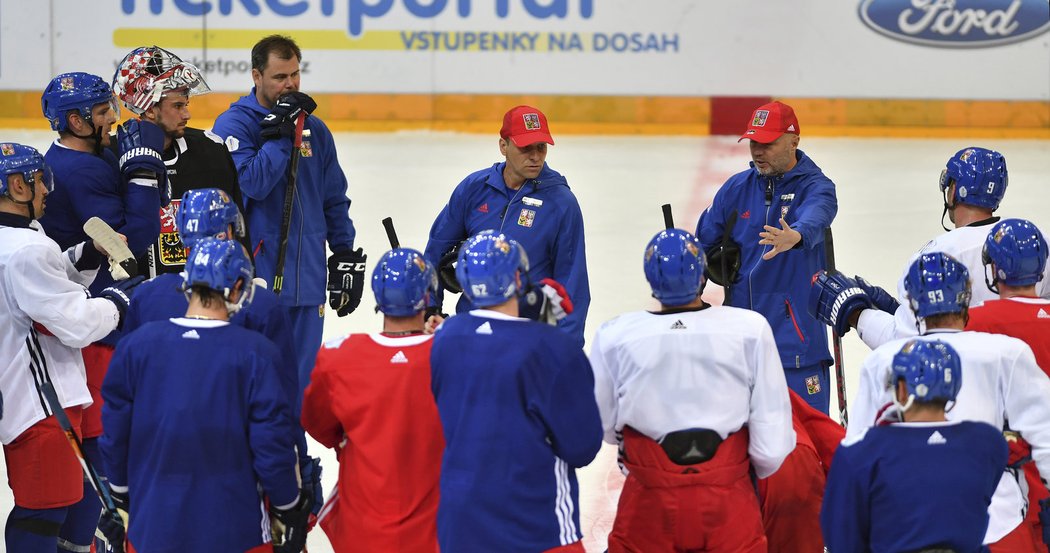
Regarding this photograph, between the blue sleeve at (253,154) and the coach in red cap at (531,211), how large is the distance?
2.32 feet

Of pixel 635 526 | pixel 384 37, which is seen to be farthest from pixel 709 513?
pixel 384 37

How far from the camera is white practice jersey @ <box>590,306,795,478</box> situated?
3547mm

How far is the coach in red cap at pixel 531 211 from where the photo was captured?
5160 mm

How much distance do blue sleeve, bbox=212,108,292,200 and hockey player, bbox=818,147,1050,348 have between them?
2.34 meters

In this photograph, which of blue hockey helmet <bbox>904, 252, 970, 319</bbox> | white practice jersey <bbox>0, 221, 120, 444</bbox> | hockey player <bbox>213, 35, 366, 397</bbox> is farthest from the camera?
hockey player <bbox>213, 35, 366, 397</bbox>

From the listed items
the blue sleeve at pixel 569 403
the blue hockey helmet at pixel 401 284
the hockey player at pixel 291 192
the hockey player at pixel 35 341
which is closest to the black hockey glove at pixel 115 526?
the hockey player at pixel 35 341

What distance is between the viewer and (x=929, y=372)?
311cm

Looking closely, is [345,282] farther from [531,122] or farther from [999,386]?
[999,386]

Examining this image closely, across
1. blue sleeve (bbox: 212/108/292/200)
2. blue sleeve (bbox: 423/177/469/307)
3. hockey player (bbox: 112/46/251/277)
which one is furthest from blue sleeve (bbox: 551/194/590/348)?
hockey player (bbox: 112/46/251/277)

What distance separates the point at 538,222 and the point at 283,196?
1.14m

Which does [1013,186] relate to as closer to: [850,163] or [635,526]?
[850,163]

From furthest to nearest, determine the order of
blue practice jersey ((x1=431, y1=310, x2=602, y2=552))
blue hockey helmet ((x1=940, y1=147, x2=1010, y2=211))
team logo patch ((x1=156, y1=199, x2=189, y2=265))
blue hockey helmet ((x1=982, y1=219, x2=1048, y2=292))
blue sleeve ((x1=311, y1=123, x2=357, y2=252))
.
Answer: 1. blue sleeve ((x1=311, y1=123, x2=357, y2=252))
2. team logo patch ((x1=156, y1=199, x2=189, y2=265))
3. blue hockey helmet ((x1=940, y1=147, x2=1010, y2=211))
4. blue hockey helmet ((x1=982, y1=219, x2=1048, y2=292))
5. blue practice jersey ((x1=431, y1=310, x2=602, y2=552))

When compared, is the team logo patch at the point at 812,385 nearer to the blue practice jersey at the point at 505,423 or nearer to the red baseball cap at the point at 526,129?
the red baseball cap at the point at 526,129

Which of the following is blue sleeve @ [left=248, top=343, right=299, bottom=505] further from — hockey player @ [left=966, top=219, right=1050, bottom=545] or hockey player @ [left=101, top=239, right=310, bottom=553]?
hockey player @ [left=966, top=219, right=1050, bottom=545]
